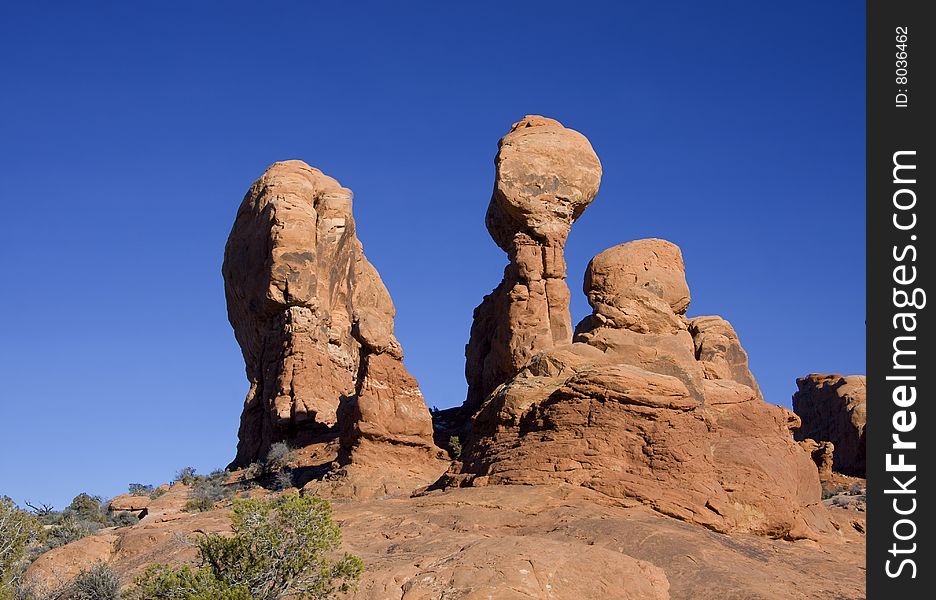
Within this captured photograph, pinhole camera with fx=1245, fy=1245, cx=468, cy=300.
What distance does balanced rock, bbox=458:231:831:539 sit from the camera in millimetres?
24641

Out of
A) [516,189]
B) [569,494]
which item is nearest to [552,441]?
[569,494]

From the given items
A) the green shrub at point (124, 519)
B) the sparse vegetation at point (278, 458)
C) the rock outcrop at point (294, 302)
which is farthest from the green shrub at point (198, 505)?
the rock outcrop at point (294, 302)

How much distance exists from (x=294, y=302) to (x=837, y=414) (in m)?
29.3

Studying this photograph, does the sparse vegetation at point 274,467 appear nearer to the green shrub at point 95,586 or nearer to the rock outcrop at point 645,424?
the rock outcrop at point 645,424

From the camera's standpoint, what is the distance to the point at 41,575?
2236 centimetres

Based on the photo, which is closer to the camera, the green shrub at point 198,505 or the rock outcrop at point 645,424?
the rock outcrop at point 645,424

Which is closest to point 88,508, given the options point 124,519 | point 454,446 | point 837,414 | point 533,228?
point 124,519

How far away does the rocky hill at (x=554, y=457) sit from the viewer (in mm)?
19625

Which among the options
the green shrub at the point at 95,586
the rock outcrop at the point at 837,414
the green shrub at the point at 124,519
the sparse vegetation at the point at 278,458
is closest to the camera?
the green shrub at the point at 95,586

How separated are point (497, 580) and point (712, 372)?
1419 cm

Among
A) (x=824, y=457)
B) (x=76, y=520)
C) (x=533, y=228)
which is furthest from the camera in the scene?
(x=824, y=457)

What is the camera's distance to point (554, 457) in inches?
985

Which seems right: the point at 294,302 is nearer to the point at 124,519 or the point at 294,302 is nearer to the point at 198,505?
the point at 198,505

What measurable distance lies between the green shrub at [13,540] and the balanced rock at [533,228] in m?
21.4
